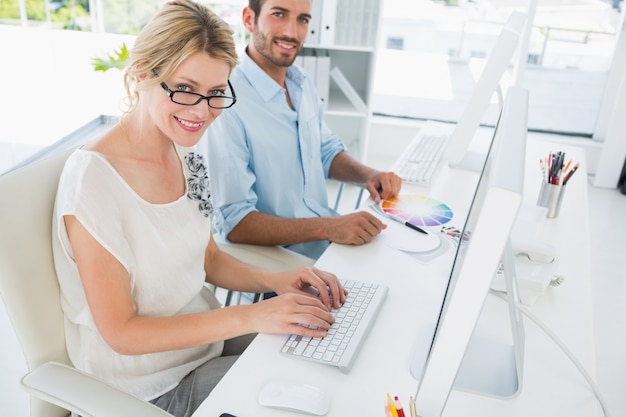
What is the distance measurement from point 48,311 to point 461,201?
1.24 meters

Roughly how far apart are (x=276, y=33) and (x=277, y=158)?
0.39 metres

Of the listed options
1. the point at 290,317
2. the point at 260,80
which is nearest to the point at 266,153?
the point at 260,80

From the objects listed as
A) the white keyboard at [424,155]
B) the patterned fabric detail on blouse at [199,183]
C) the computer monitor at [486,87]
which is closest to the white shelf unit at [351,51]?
the white keyboard at [424,155]

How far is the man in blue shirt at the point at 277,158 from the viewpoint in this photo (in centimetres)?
169

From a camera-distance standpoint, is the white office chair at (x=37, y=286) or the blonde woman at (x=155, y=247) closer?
the white office chair at (x=37, y=286)

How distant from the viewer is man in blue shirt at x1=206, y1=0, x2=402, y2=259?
1.69 m

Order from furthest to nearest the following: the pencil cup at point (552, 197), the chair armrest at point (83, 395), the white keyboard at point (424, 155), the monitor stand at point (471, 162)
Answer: the monitor stand at point (471, 162), the white keyboard at point (424, 155), the pencil cup at point (552, 197), the chair armrest at point (83, 395)

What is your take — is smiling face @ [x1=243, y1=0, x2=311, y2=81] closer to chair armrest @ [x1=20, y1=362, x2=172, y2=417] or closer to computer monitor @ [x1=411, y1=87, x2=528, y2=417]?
computer monitor @ [x1=411, y1=87, x2=528, y2=417]

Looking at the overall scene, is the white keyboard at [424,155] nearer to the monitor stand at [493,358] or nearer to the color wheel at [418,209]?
the color wheel at [418,209]

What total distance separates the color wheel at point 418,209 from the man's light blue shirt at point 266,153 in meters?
0.26

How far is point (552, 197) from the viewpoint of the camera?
5.95ft

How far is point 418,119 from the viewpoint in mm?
4449

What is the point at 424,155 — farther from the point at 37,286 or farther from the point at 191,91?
the point at 37,286

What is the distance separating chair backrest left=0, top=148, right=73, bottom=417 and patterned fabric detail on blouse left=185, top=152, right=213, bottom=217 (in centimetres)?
28
